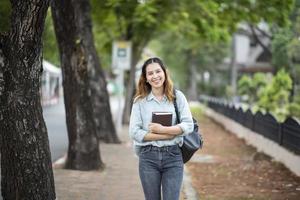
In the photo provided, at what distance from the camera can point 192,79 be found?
59.9m

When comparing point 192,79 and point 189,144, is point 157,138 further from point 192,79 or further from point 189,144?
point 192,79

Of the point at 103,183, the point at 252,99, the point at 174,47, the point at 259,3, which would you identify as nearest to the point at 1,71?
the point at 103,183

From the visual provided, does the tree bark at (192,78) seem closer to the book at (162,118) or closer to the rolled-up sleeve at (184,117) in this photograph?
the rolled-up sleeve at (184,117)

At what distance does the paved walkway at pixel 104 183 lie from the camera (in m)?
9.20

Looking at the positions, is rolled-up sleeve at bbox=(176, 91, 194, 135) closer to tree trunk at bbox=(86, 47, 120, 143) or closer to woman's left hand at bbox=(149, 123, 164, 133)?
woman's left hand at bbox=(149, 123, 164, 133)

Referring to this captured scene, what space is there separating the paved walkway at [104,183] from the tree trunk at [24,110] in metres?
1.69

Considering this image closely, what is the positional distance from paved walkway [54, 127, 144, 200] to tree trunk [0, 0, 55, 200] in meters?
1.69

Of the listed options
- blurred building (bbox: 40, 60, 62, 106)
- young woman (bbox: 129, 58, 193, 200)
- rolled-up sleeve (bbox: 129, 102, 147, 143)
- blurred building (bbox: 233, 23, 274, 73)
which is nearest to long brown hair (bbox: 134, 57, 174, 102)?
young woman (bbox: 129, 58, 193, 200)

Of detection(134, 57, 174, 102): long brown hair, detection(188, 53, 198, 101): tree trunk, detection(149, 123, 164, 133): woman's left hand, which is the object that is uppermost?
detection(134, 57, 174, 102): long brown hair

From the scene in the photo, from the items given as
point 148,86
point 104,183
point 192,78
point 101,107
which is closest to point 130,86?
point 101,107

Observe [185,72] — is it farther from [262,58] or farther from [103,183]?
[103,183]

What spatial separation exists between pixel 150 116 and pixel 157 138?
0.22 metres

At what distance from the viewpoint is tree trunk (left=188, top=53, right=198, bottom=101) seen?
194ft

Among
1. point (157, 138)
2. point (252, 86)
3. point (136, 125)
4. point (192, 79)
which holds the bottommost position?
point (192, 79)
